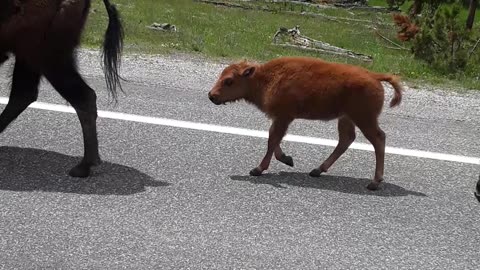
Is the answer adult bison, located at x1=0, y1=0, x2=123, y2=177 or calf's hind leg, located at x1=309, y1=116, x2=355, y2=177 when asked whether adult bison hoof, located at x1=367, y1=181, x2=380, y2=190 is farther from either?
adult bison, located at x1=0, y1=0, x2=123, y2=177

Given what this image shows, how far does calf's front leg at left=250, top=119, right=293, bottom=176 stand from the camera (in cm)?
579

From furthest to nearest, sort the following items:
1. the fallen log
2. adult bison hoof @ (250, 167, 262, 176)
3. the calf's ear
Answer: the fallen log < the calf's ear < adult bison hoof @ (250, 167, 262, 176)

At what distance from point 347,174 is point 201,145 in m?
1.08

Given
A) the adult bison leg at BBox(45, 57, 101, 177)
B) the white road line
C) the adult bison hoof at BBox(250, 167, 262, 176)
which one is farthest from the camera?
the white road line

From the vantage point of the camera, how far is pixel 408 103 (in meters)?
8.02

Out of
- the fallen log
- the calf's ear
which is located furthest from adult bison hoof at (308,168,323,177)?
the fallen log

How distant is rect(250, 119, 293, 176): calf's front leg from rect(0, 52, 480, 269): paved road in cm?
10

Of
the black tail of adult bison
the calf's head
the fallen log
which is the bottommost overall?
the fallen log

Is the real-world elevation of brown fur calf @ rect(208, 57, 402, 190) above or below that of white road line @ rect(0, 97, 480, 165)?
above

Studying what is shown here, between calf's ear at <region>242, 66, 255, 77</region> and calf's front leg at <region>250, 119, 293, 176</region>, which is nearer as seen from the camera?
calf's front leg at <region>250, 119, 293, 176</region>

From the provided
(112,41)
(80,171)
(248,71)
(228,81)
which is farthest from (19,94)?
(248,71)

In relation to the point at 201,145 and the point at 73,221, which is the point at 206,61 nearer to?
the point at 201,145

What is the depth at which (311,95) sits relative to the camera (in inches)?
225

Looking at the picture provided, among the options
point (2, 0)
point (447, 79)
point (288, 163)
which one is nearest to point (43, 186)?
point (2, 0)
